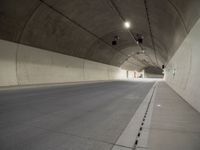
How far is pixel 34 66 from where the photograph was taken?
496 inches

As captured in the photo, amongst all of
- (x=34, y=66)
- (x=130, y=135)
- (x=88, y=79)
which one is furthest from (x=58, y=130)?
(x=88, y=79)

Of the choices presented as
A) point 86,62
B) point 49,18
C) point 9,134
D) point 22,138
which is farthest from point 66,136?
point 86,62

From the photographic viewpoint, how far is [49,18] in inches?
445

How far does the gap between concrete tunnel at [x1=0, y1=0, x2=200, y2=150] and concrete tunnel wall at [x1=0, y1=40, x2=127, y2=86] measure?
0.23ft

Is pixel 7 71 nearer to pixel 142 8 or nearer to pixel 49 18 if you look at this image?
pixel 49 18

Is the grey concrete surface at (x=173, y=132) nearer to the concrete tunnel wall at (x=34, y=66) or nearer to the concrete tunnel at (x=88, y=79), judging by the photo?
the concrete tunnel at (x=88, y=79)

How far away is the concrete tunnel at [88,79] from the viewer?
3.05 metres

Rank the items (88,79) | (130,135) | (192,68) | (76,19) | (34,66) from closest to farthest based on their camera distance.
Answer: (130,135) < (192,68) < (76,19) < (34,66) < (88,79)

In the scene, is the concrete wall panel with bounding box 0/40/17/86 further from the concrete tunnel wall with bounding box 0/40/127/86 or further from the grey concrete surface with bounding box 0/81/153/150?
the grey concrete surface with bounding box 0/81/153/150

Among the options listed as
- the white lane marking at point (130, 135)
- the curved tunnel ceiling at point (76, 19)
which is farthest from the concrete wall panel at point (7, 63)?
the white lane marking at point (130, 135)

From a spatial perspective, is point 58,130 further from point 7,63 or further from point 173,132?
point 7,63

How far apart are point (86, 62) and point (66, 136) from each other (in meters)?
17.8

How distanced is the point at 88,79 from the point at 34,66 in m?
9.31

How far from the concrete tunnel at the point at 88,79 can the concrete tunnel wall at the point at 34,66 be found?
69mm
